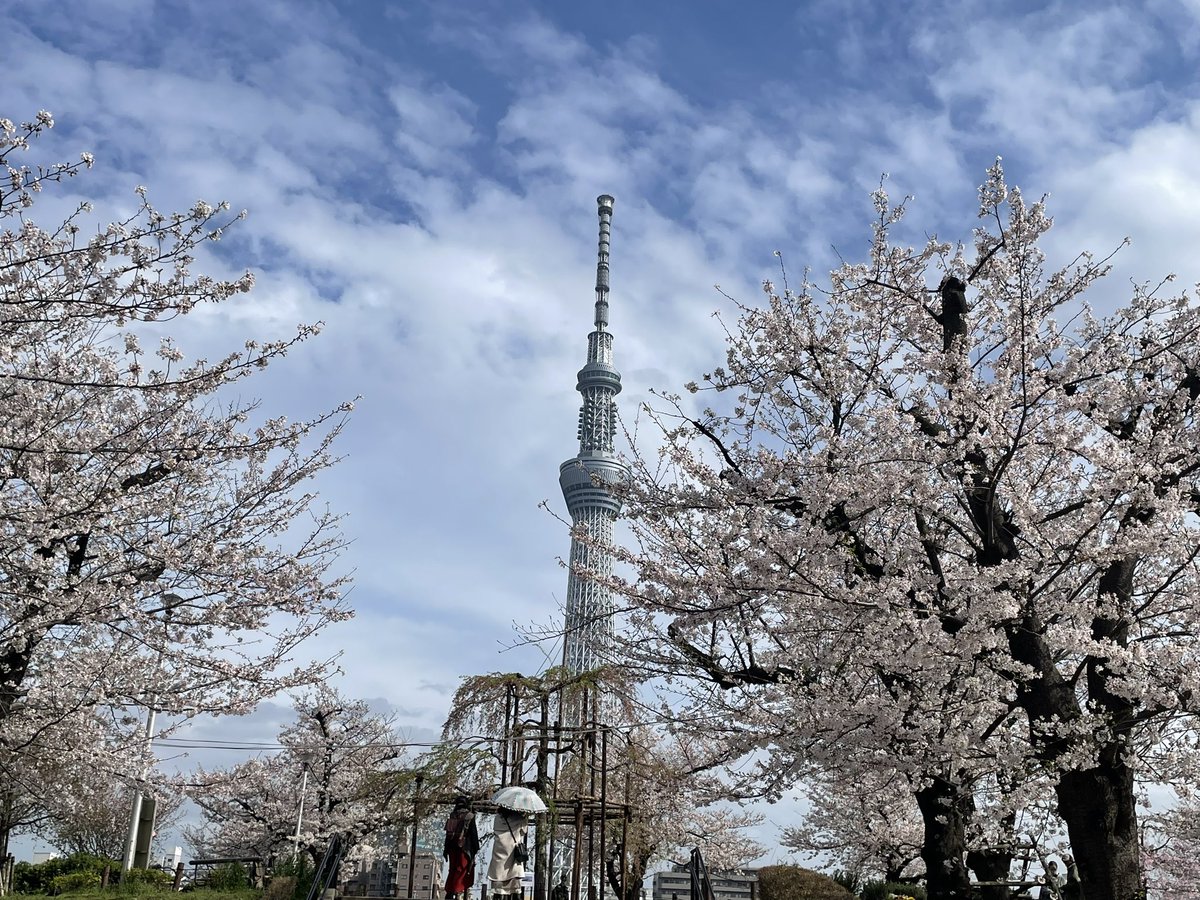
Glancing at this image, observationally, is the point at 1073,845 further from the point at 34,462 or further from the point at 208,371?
the point at 34,462

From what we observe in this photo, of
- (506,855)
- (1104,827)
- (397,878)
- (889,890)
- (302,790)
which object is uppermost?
(1104,827)

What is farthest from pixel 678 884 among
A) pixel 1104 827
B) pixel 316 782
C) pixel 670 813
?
pixel 1104 827

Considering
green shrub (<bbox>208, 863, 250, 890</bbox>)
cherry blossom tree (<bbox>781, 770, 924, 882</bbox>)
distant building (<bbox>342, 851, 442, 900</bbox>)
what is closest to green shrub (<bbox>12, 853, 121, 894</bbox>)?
green shrub (<bbox>208, 863, 250, 890</bbox>)

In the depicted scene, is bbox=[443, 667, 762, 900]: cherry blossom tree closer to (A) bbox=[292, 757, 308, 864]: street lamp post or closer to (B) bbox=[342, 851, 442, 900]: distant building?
(B) bbox=[342, 851, 442, 900]: distant building

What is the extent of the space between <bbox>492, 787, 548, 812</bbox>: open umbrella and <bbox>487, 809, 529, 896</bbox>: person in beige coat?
0.91 ft

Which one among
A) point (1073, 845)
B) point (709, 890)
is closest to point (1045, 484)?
point (1073, 845)

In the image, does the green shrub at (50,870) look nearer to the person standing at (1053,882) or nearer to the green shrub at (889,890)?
the green shrub at (889,890)

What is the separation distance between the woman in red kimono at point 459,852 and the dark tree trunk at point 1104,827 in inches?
269

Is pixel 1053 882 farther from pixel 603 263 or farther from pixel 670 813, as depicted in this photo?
pixel 603 263

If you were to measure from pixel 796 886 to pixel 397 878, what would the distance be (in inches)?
891

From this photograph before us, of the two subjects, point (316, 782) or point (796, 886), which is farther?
point (316, 782)

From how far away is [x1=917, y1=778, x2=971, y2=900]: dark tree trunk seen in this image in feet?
35.3

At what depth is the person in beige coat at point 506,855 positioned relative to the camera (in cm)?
1116

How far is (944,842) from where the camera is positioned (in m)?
10.9
